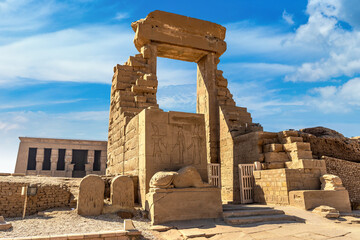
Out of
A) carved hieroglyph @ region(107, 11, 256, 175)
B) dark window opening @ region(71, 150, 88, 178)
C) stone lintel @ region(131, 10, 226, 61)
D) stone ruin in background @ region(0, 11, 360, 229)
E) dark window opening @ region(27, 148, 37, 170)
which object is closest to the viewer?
stone ruin in background @ region(0, 11, 360, 229)

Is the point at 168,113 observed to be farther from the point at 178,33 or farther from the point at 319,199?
the point at 178,33

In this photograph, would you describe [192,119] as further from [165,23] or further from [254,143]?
[165,23]

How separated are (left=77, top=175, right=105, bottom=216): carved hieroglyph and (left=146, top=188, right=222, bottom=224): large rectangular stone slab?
3.86 ft

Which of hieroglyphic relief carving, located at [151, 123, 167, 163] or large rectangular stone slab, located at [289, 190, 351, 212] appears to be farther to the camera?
large rectangular stone slab, located at [289, 190, 351, 212]

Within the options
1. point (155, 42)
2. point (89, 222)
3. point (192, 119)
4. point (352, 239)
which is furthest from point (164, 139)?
point (155, 42)

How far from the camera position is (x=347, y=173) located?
11820mm

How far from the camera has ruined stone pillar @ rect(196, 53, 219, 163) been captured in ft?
43.9

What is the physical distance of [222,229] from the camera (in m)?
5.50

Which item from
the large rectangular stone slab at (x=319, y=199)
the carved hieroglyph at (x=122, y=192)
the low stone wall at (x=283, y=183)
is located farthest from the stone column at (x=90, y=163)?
the large rectangular stone slab at (x=319, y=199)

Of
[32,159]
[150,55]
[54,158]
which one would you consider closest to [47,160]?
[54,158]

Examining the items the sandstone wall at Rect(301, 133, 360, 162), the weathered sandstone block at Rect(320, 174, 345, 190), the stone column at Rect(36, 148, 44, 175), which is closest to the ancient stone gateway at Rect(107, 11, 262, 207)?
the sandstone wall at Rect(301, 133, 360, 162)

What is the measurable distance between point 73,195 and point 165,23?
922cm

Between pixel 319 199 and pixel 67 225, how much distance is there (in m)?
7.00

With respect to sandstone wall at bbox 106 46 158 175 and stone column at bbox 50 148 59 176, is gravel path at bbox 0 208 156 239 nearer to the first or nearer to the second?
sandstone wall at bbox 106 46 158 175
